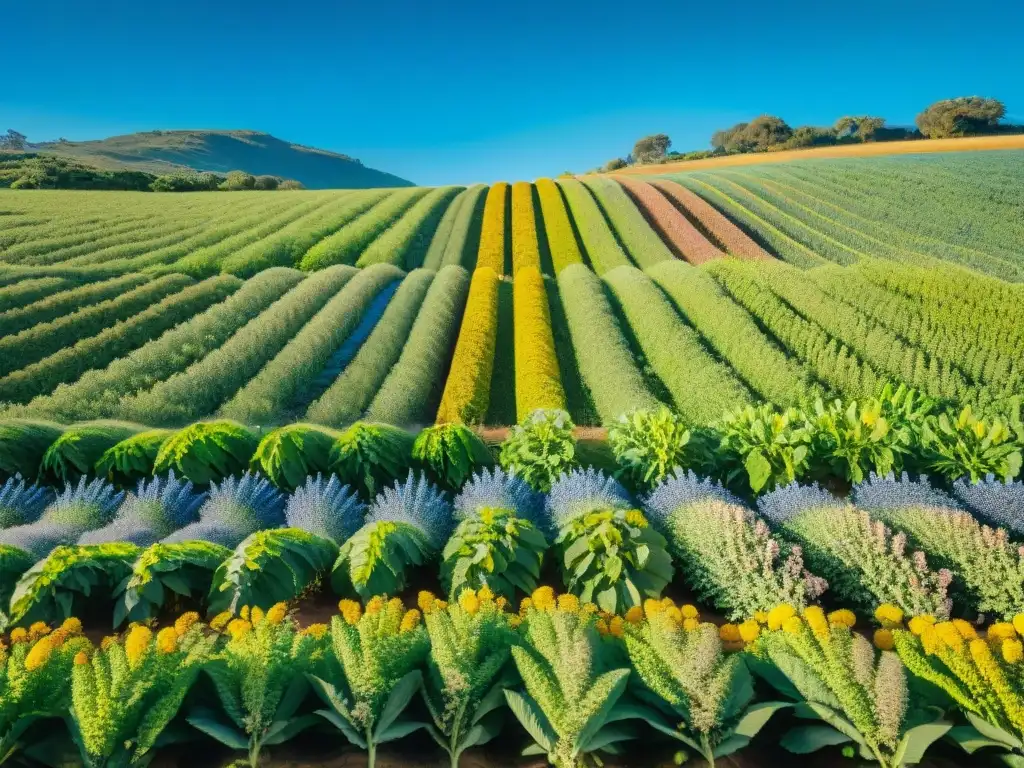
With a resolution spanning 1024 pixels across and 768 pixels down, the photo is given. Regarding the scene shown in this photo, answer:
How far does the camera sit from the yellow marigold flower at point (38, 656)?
3.11 metres

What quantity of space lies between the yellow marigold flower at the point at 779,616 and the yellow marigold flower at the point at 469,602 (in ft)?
6.01

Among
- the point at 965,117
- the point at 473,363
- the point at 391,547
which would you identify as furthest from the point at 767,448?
the point at 965,117

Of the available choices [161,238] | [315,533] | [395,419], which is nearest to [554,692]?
[315,533]

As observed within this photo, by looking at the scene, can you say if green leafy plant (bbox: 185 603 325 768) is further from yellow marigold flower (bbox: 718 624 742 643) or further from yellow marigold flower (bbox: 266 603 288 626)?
yellow marigold flower (bbox: 718 624 742 643)

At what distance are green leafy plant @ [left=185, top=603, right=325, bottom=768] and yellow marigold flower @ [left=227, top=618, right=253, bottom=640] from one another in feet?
0.07

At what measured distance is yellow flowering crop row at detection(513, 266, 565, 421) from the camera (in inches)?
393

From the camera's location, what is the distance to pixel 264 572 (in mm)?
4188

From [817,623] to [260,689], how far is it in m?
3.14

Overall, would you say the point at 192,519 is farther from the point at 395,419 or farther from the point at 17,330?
the point at 17,330

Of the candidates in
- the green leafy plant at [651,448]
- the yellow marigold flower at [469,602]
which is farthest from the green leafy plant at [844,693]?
the green leafy plant at [651,448]

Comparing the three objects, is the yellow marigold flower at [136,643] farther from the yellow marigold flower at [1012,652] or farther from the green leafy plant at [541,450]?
the yellow marigold flower at [1012,652]

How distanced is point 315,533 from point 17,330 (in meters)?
11.2

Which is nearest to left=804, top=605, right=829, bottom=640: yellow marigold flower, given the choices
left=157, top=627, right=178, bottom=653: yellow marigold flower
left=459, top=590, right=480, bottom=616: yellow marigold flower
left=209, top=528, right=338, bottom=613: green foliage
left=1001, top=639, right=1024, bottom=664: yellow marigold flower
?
left=1001, top=639, right=1024, bottom=664: yellow marigold flower

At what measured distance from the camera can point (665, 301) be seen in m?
14.1
